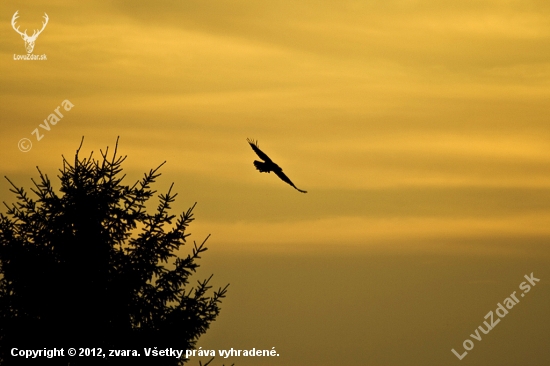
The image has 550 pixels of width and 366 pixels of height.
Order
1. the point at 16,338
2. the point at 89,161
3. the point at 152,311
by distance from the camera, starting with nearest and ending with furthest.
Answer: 1. the point at 16,338
2. the point at 152,311
3. the point at 89,161

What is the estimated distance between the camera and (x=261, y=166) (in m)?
16.5

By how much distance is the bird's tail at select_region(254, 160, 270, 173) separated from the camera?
16308 mm

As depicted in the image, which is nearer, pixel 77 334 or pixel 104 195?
pixel 77 334

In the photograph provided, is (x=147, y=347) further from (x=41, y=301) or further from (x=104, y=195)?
(x=104, y=195)

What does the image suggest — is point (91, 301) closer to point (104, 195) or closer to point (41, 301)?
point (41, 301)

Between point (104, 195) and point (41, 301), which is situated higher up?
point (104, 195)

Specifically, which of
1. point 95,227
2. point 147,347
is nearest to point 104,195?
point 95,227

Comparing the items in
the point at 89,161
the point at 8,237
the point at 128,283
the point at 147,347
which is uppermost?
the point at 89,161

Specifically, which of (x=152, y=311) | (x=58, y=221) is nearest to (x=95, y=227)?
→ (x=58, y=221)

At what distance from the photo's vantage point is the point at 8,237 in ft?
52.2

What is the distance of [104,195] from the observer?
1680cm

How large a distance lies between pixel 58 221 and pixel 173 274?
216cm

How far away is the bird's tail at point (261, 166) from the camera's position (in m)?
16.3

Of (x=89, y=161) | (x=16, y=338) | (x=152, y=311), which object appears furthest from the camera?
(x=89, y=161)
